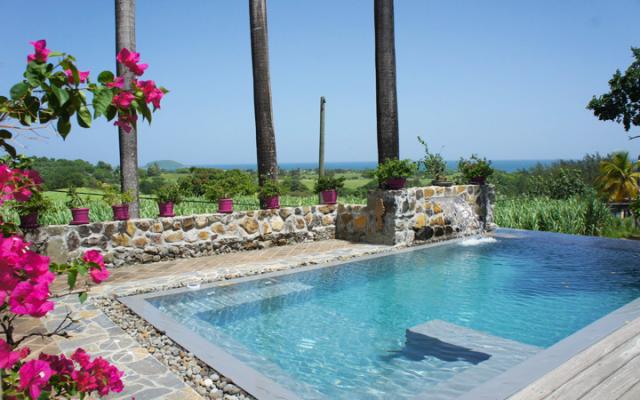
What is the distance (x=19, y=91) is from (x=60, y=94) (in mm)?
153

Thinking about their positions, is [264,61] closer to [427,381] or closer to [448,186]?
[448,186]

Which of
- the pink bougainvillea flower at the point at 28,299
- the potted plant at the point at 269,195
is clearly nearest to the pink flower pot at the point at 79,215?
the potted plant at the point at 269,195

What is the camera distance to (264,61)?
9.77m

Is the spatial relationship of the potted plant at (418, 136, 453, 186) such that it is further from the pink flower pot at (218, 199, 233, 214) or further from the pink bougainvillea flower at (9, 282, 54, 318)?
the pink bougainvillea flower at (9, 282, 54, 318)

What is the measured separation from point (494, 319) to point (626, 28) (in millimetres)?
14018

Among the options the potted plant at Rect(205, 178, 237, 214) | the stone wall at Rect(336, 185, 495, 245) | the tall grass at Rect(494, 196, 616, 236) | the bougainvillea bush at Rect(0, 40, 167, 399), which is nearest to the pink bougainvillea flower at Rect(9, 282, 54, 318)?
the bougainvillea bush at Rect(0, 40, 167, 399)

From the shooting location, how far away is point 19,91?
143 centimetres

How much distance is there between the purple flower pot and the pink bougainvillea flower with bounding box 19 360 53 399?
8005mm

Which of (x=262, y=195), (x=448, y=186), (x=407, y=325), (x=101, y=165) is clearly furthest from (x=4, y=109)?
(x=101, y=165)

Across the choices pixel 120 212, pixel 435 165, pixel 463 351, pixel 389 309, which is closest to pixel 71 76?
pixel 463 351

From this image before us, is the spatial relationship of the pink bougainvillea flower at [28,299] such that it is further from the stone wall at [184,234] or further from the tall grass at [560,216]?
the tall grass at [560,216]

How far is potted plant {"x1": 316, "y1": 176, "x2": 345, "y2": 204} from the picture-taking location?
32.6ft

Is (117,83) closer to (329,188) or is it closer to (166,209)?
(166,209)

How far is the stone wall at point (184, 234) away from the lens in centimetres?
709
